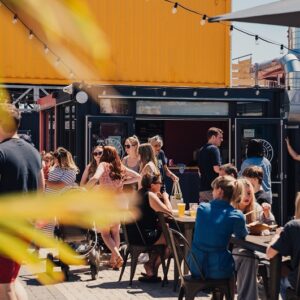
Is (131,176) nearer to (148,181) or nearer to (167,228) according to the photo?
(148,181)

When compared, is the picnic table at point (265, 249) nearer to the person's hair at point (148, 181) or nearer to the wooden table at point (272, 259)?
the wooden table at point (272, 259)

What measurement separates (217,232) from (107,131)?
6.50 m

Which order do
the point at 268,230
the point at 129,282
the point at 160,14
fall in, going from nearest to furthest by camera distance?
the point at 160,14
the point at 268,230
the point at 129,282

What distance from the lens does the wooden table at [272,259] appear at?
4836mm

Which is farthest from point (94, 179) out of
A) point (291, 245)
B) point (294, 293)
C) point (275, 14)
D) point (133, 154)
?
point (133, 154)

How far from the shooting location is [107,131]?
37.7 feet

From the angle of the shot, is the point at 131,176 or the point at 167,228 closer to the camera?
the point at 167,228

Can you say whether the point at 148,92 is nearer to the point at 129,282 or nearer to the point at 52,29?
the point at 129,282

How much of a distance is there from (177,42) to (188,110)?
11179mm

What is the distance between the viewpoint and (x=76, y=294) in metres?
6.80

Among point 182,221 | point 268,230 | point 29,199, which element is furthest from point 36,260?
point 182,221

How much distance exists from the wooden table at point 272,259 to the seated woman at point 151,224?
1324 mm

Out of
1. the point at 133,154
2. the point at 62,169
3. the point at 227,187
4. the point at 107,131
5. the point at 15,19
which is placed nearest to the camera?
the point at 15,19

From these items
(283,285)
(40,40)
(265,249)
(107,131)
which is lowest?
(283,285)
